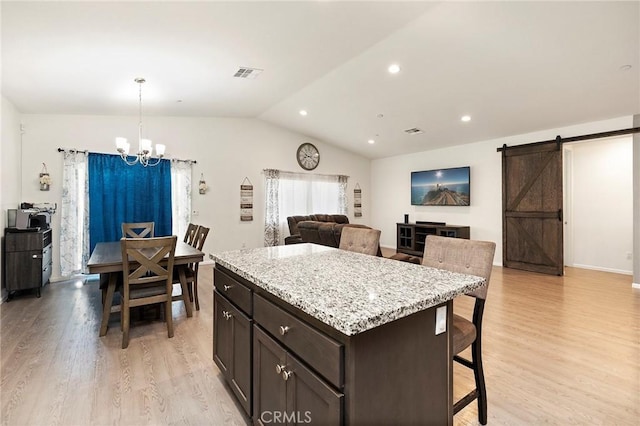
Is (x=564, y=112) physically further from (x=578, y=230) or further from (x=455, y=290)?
(x=455, y=290)

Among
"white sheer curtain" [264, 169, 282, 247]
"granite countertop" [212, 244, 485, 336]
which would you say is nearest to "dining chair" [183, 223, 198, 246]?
"granite countertop" [212, 244, 485, 336]

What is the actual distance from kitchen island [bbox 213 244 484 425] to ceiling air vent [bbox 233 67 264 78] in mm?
3096

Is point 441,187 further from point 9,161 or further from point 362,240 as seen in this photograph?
point 9,161

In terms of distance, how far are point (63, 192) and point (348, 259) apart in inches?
208

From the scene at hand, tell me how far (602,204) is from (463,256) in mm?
6050

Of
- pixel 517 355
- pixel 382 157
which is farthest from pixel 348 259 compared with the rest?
pixel 382 157

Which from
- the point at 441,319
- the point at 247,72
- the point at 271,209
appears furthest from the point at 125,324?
the point at 271,209

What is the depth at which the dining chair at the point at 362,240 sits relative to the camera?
2467mm

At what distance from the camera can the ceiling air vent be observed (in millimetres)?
4012

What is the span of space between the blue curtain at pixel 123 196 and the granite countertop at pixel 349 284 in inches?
169

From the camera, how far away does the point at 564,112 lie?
4.73 m

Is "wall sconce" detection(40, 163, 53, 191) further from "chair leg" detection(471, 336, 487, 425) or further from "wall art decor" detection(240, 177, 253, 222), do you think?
"chair leg" detection(471, 336, 487, 425)

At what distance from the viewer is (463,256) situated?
1.80 m

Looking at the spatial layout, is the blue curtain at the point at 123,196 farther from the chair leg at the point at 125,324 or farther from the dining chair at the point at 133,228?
the chair leg at the point at 125,324
